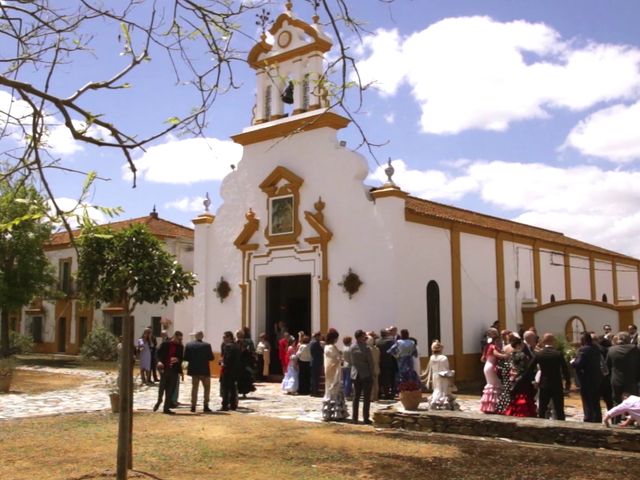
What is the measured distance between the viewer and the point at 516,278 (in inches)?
928

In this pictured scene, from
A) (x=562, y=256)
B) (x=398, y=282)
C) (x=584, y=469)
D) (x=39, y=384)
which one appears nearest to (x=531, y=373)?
(x=584, y=469)

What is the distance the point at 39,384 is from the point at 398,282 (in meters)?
10.9

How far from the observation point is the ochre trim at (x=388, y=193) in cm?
1844

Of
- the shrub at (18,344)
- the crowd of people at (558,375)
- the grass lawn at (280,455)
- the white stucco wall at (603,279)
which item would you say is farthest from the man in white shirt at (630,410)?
the shrub at (18,344)

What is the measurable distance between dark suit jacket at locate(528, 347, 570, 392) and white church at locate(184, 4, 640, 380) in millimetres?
6850

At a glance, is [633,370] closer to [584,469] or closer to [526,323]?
[584,469]

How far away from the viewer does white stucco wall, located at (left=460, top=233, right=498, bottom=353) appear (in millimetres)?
20953

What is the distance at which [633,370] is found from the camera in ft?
37.7

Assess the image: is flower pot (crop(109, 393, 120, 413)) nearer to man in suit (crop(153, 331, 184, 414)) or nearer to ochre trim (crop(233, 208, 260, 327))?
man in suit (crop(153, 331, 184, 414))

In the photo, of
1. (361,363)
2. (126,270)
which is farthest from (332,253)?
(126,270)

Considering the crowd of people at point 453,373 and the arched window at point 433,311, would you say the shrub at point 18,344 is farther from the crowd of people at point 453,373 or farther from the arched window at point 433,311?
the arched window at point 433,311

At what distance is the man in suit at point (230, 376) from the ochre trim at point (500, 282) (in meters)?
10.9

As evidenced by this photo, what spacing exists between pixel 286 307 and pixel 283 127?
561 cm

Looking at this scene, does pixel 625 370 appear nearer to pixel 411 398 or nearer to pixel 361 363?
pixel 411 398
